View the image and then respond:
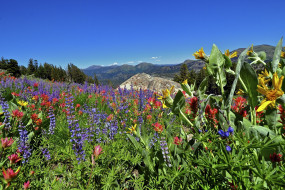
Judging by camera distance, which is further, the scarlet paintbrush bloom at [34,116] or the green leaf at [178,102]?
the scarlet paintbrush bloom at [34,116]

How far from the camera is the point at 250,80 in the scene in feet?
3.65

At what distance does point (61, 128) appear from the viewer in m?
2.97

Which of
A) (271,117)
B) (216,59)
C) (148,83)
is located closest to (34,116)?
(216,59)

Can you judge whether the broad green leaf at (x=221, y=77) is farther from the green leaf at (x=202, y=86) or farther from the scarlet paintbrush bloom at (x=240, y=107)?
the scarlet paintbrush bloom at (x=240, y=107)

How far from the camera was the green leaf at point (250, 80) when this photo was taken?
1.07m

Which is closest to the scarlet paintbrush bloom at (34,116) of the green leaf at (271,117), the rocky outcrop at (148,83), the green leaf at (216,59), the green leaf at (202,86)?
Result: the green leaf at (202,86)

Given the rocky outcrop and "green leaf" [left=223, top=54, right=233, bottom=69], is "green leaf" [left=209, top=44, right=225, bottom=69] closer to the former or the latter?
"green leaf" [left=223, top=54, right=233, bottom=69]

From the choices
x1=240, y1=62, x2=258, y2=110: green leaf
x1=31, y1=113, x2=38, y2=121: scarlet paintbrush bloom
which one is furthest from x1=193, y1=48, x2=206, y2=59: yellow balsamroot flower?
x1=31, y1=113, x2=38, y2=121: scarlet paintbrush bloom

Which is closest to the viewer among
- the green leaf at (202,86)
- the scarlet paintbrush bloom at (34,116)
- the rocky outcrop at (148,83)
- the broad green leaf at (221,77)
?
the broad green leaf at (221,77)

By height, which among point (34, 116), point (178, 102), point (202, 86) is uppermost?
point (202, 86)

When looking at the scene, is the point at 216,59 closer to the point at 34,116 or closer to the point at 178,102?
the point at 178,102

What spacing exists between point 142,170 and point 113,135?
1098 mm

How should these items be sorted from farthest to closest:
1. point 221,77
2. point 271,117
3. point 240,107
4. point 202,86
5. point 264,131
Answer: point 240,107
point 202,86
point 221,77
point 271,117
point 264,131

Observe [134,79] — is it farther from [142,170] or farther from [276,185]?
[276,185]
